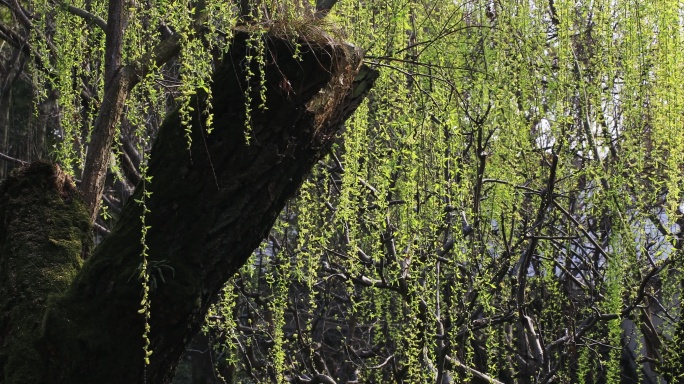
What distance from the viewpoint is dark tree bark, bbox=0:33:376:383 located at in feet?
7.79

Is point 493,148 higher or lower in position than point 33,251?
higher

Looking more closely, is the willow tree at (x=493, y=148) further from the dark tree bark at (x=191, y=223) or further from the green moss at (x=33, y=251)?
the green moss at (x=33, y=251)

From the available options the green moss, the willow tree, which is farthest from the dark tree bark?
the willow tree

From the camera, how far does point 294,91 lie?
94.7 inches

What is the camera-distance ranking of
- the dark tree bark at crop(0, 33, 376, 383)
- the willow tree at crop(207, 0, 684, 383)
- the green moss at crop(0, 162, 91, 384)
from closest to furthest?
the dark tree bark at crop(0, 33, 376, 383) < the green moss at crop(0, 162, 91, 384) < the willow tree at crop(207, 0, 684, 383)

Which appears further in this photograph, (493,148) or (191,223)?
(493,148)

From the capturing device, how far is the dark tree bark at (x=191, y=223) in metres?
2.38

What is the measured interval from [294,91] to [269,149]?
182 mm

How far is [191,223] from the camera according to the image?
2371 mm

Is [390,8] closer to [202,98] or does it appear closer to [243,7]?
[243,7]

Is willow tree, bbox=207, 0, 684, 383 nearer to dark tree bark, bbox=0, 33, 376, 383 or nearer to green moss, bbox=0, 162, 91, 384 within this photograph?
dark tree bark, bbox=0, 33, 376, 383

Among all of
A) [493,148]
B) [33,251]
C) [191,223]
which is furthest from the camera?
[493,148]

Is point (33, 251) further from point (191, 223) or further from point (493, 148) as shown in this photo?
point (493, 148)

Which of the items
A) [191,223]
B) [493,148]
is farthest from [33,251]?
[493,148]
